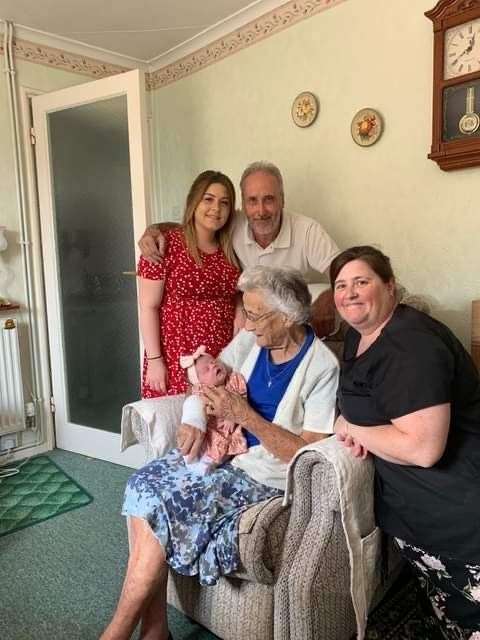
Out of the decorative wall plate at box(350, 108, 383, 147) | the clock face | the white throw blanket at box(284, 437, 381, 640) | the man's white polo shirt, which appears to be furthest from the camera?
A: the decorative wall plate at box(350, 108, 383, 147)

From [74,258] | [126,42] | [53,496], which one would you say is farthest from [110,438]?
[126,42]

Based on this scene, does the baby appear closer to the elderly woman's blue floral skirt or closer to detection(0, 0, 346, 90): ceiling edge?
the elderly woman's blue floral skirt

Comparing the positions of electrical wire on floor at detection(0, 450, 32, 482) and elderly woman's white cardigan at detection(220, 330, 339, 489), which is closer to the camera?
elderly woman's white cardigan at detection(220, 330, 339, 489)

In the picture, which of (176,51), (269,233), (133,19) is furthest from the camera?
(176,51)

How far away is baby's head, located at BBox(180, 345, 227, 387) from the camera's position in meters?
1.71

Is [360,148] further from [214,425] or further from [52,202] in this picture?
[52,202]

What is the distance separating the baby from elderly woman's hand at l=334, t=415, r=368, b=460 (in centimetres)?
35

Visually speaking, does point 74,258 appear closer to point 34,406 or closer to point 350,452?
point 34,406

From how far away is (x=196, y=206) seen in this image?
6.25 ft

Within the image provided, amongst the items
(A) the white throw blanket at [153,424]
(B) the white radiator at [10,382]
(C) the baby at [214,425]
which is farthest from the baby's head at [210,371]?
(B) the white radiator at [10,382]

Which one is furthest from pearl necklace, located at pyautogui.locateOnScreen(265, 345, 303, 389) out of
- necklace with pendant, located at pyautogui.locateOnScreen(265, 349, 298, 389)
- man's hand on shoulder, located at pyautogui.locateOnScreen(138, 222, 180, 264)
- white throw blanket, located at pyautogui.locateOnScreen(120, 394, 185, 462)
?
man's hand on shoulder, located at pyautogui.locateOnScreen(138, 222, 180, 264)

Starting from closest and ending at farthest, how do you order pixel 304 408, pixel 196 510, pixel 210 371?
1. pixel 196 510
2. pixel 304 408
3. pixel 210 371

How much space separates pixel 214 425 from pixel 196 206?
2.75 ft

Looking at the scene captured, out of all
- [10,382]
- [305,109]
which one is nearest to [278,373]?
[305,109]
